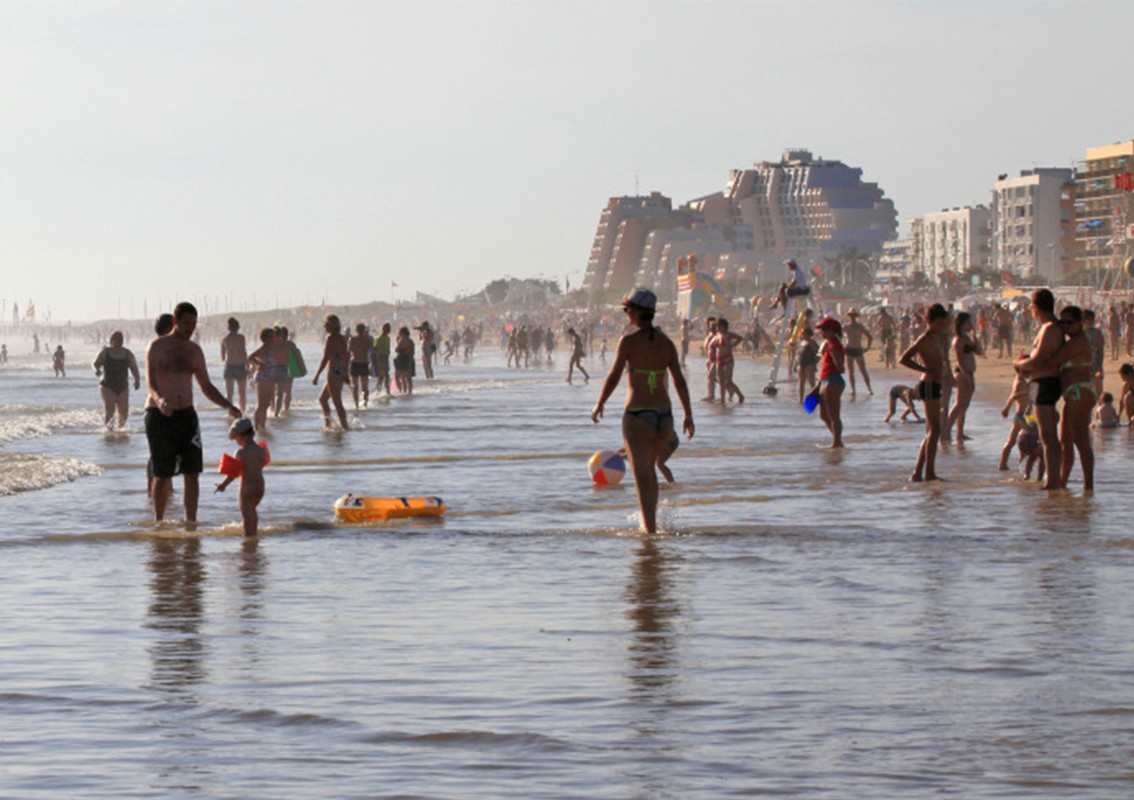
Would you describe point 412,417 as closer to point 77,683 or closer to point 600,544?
point 600,544

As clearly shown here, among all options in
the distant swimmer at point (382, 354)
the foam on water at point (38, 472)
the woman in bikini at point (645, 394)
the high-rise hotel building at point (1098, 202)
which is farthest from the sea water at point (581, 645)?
the high-rise hotel building at point (1098, 202)

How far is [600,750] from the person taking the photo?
218 inches

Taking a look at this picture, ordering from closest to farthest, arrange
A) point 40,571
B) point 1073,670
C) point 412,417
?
1. point 1073,670
2. point 40,571
3. point 412,417

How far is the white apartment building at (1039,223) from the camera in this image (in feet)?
552

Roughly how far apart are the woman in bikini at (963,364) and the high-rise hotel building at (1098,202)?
436 ft

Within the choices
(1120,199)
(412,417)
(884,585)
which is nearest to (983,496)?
(884,585)

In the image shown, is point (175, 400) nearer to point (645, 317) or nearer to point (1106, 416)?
point (645, 317)

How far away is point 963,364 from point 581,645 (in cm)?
1081

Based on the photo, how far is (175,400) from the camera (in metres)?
11.5

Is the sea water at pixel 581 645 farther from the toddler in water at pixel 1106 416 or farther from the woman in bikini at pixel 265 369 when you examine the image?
the woman in bikini at pixel 265 369

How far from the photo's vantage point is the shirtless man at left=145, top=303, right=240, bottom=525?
11484 millimetres

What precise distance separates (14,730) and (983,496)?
8566 mm

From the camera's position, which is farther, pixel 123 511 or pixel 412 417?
pixel 412 417

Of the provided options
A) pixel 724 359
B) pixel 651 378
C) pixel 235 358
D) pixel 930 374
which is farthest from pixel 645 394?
pixel 724 359
